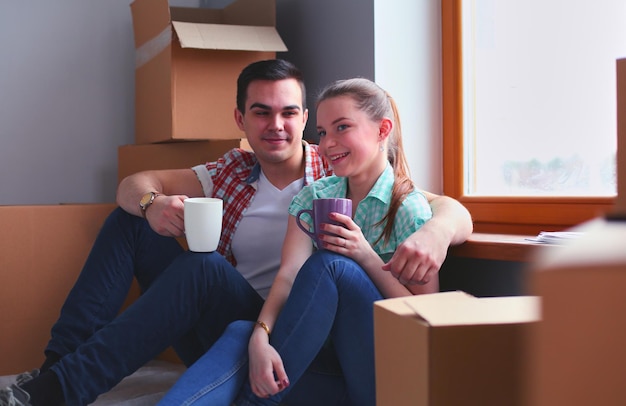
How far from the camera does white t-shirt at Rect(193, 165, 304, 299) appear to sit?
1651 mm

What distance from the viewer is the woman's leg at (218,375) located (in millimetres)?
1168

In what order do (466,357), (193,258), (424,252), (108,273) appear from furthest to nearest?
(108,273), (193,258), (424,252), (466,357)

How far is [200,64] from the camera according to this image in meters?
1.95

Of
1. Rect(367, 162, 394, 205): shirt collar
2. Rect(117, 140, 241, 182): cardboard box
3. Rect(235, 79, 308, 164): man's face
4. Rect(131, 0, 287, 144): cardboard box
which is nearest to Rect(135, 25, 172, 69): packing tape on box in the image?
Rect(131, 0, 287, 144): cardboard box

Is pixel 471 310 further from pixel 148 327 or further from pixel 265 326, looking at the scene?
pixel 148 327

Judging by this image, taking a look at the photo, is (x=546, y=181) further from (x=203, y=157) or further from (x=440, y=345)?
(x=440, y=345)

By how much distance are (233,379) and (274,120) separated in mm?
672

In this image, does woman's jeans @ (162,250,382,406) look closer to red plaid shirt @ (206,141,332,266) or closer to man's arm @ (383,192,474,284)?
man's arm @ (383,192,474,284)

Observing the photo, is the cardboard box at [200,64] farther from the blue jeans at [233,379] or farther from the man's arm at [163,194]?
the blue jeans at [233,379]

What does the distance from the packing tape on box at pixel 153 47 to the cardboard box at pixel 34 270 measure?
1.70ft

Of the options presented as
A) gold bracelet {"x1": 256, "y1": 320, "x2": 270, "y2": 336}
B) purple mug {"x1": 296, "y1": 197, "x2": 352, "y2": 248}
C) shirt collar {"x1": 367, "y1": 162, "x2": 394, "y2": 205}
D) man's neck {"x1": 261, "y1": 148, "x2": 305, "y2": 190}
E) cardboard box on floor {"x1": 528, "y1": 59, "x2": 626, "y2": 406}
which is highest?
man's neck {"x1": 261, "y1": 148, "x2": 305, "y2": 190}

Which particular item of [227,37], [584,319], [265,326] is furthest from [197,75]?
[584,319]

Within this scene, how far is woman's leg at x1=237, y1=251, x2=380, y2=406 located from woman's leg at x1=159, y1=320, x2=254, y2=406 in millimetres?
57

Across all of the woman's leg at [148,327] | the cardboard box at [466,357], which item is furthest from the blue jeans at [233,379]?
the cardboard box at [466,357]
